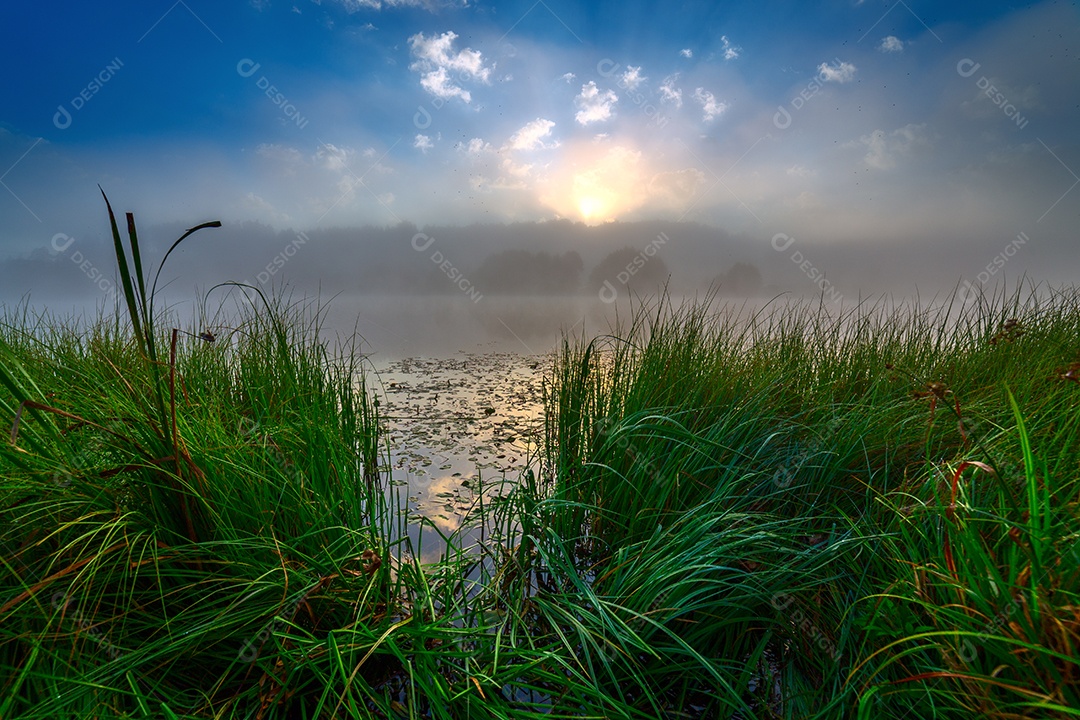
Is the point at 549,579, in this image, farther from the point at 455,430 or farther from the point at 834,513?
the point at 455,430

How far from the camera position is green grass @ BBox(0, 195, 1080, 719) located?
1537 mm

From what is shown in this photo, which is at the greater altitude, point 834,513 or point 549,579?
point 834,513

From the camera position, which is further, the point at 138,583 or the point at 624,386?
the point at 624,386

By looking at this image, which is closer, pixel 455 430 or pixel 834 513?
pixel 834 513

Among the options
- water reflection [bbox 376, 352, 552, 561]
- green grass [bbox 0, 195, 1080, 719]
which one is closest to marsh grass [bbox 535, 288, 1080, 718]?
green grass [bbox 0, 195, 1080, 719]

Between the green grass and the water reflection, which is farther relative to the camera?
the water reflection

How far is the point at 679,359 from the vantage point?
396cm

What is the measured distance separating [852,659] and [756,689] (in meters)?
0.39

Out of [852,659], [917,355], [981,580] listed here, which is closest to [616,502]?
[852,659]

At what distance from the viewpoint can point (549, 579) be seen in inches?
109

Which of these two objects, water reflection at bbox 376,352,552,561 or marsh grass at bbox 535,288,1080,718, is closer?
marsh grass at bbox 535,288,1080,718

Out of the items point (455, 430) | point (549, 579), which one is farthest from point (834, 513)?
point (455, 430)

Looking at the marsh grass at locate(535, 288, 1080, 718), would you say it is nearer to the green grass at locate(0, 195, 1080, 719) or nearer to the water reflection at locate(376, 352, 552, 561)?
the green grass at locate(0, 195, 1080, 719)

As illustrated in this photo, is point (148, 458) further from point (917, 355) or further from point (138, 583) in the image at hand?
point (917, 355)
